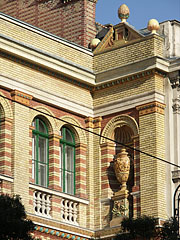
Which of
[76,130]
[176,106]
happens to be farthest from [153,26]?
[76,130]

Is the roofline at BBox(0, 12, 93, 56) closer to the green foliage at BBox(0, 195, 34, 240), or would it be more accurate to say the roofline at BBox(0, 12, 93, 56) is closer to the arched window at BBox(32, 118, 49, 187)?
the arched window at BBox(32, 118, 49, 187)

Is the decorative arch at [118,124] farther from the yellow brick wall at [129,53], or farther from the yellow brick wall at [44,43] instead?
the yellow brick wall at [44,43]

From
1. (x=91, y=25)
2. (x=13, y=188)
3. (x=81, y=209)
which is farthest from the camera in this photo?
(x=91, y=25)

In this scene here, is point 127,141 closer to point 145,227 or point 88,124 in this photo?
point 88,124

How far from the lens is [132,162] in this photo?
126 feet

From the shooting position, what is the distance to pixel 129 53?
3916 centimetres

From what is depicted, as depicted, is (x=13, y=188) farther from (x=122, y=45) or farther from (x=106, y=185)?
(x=122, y=45)

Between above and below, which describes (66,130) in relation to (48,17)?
below

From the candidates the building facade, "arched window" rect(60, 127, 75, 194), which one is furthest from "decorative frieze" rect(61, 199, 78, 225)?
"arched window" rect(60, 127, 75, 194)

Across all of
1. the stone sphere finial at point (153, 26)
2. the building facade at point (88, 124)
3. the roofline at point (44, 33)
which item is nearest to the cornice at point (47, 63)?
the building facade at point (88, 124)

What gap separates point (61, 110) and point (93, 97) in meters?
1.88

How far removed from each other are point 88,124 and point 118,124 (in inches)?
48.1

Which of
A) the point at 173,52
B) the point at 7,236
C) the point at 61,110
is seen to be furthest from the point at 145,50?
the point at 7,236

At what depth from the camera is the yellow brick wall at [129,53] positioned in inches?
1516
